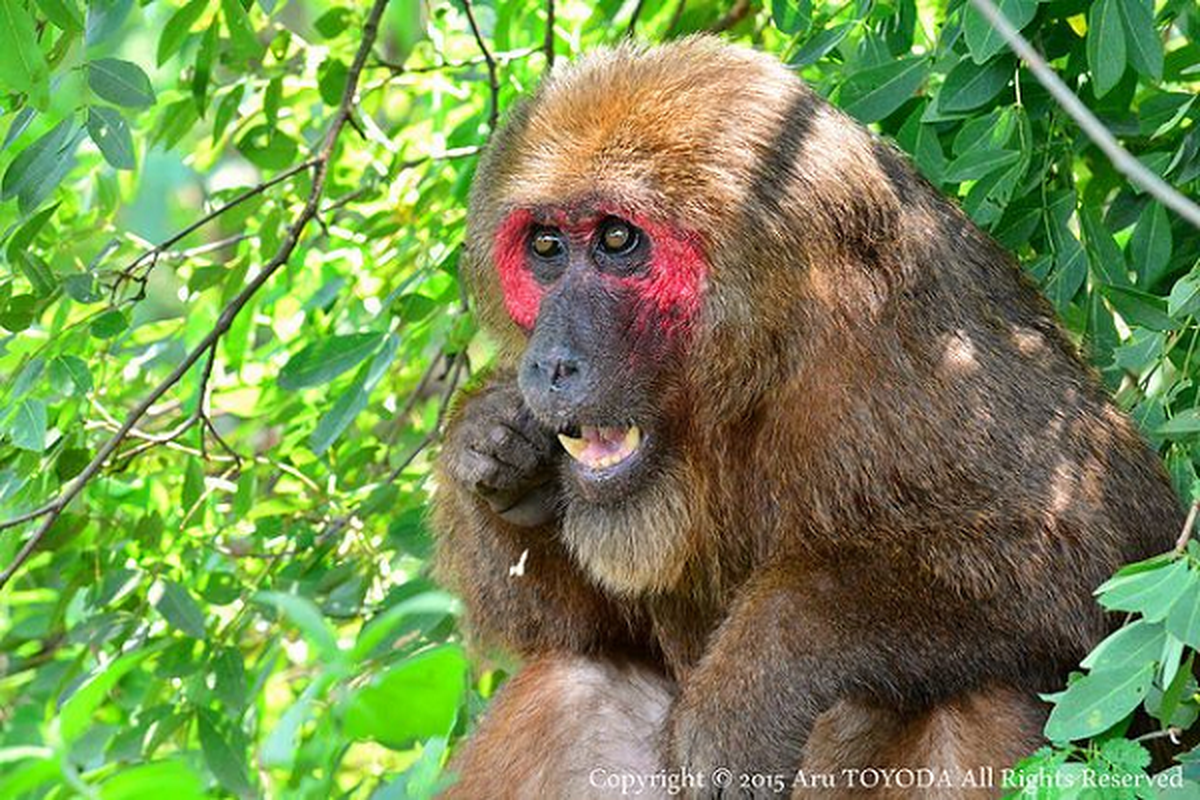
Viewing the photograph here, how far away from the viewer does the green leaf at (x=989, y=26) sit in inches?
189

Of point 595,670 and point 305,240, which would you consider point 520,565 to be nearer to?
point 595,670

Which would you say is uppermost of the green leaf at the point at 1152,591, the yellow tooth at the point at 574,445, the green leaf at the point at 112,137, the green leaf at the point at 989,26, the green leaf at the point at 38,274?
the green leaf at the point at 989,26

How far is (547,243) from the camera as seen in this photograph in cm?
486

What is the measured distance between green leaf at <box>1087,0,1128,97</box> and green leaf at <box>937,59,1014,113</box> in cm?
35

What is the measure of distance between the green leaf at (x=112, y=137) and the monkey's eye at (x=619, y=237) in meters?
1.42

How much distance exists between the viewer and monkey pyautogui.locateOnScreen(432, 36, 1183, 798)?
14.8 feet

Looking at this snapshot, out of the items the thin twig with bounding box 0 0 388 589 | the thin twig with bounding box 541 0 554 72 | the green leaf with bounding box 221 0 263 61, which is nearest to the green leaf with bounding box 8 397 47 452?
the thin twig with bounding box 0 0 388 589

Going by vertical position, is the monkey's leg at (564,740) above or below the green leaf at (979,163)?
below

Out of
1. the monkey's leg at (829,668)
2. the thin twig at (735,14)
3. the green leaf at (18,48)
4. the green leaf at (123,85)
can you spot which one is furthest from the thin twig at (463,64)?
the monkey's leg at (829,668)

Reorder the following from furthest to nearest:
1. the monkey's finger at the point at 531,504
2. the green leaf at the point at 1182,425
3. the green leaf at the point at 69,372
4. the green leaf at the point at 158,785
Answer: the green leaf at the point at 69,372, the monkey's finger at the point at 531,504, the green leaf at the point at 1182,425, the green leaf at the point at 158,785

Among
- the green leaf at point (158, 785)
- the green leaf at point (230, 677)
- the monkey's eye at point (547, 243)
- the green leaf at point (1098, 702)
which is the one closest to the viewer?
the green leaf at point (158, 785)

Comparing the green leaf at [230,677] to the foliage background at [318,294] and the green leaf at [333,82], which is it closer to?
the foliage background at [318,294]

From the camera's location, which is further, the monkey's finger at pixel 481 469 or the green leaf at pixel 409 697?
the monkey's finger at pixel 481 469

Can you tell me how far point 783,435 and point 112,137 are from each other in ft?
6.64
